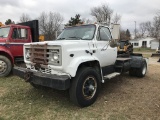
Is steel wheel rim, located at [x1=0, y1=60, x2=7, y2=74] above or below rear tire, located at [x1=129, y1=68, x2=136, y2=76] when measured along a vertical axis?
above

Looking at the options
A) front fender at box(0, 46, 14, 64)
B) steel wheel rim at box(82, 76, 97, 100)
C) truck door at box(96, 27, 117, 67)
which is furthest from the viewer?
front fender at box(0, 46, 14, 64)

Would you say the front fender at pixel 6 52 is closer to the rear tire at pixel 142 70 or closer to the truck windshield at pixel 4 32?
the truck windshield at pixel 4 32

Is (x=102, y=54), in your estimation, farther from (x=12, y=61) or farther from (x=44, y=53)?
(x=12, y=61)

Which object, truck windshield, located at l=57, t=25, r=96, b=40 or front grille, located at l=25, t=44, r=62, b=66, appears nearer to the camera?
front grille, located at l=25, t=44, r=62, b=66

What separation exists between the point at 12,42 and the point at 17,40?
0.26 meters

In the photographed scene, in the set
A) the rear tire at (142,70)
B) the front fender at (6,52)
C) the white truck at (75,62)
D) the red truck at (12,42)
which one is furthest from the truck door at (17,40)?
the rear tire at (142,70)

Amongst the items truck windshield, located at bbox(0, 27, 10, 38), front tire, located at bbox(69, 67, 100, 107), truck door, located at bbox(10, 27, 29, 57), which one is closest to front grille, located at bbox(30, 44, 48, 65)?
front tire, located at bbox(69, 67, 100, 107)

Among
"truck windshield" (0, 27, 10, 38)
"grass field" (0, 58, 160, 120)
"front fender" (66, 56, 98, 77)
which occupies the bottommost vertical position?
"grass field" (0, 58, 160, 120)

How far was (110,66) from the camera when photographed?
19.9ft

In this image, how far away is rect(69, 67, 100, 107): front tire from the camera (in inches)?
172

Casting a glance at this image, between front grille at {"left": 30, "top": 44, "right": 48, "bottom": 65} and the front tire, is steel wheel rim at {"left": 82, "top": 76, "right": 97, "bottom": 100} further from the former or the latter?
front grille at {"left": 30, "top": 44, "right": 48, "bottom": 65}

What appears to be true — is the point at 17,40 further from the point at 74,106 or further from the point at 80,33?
the point at 74,106

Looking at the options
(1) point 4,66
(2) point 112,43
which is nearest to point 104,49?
(2) point 112,43

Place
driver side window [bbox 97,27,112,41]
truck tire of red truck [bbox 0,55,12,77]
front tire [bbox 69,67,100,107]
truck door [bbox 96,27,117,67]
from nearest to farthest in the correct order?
1. front tire [bbox 69,67,100,107]
2. truck door [bbox 96,27,117,67]
3. driver side window [bbox 97,27,112,41]
4. truck tire of red truck [bbox 0,55,12,77]
